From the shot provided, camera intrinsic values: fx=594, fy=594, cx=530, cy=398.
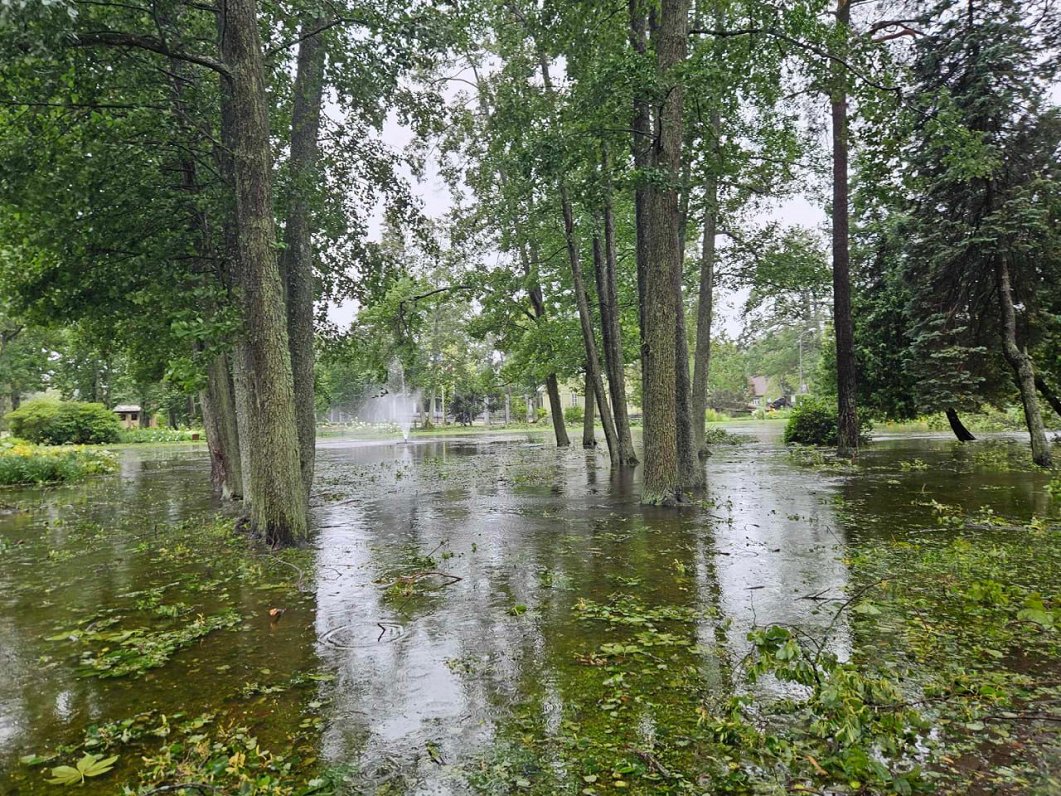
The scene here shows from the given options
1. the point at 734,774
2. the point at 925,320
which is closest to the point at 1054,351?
the point at 925,320

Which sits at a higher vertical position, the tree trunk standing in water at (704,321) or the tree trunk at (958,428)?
the tree trunk standing in water at (704,321)

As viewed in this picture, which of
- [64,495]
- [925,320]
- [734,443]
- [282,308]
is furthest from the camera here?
[734,443]

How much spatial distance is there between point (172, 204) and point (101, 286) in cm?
193

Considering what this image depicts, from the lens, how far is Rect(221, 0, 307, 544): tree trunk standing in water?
23.0ft

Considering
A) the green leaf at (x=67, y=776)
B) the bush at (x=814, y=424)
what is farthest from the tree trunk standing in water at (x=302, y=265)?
the bush at (x=814, y=424)

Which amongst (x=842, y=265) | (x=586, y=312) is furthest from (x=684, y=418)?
(x=842, y=265)

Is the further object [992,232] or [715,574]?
[992,232]

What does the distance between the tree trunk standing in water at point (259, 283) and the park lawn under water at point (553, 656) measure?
99 centimetres

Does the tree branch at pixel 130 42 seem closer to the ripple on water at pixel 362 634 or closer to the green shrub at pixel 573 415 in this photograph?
the ripple on water at pixel 362 634

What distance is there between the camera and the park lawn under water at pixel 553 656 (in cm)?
256

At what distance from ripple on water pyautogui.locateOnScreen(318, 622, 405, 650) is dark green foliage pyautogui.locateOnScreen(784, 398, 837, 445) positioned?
20070mm

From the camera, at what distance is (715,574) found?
18.4 ft

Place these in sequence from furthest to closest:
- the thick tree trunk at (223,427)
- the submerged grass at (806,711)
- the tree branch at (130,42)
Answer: the thick tree trunk at (223,427) < the tree branch at (130,42) < the submerged grass at (806,711)

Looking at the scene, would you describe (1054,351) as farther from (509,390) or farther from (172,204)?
(509,390)
